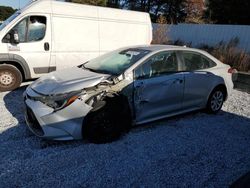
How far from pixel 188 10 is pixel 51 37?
2876 centimetres

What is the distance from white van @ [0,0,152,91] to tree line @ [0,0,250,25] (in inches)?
542

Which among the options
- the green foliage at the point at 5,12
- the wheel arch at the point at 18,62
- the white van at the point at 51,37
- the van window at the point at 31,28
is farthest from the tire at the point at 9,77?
the green foliage at the point at 5,12

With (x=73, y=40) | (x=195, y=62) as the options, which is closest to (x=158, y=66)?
(x=195, y=62)

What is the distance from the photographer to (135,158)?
3.91 meters

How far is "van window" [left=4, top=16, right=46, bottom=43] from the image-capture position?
22.7ft

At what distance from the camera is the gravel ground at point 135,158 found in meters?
3.39

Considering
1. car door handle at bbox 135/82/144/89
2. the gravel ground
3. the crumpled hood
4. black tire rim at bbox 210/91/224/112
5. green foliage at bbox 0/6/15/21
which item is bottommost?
the gravel ground

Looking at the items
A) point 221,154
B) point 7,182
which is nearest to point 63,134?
point 7,182

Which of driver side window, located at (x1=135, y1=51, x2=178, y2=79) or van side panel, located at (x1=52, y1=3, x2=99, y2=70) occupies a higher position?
van side panel, located at (x1=52, y1=3, x2=99, y2=70)

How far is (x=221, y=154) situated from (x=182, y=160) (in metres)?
0.70

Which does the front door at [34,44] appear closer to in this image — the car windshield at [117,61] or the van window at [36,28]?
the van window at [36,28]

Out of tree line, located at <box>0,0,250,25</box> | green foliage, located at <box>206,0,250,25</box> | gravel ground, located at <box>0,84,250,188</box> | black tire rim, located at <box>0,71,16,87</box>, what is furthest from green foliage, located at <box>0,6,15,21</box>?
gravel ground, located at <box>0,84,250,188</box>

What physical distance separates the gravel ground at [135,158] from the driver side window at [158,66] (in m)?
1.00

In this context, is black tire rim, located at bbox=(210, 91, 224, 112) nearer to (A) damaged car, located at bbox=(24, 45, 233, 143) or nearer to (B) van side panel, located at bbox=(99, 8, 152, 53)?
(A) damaged car, located at bbox=(24, 45, 233, 143)
